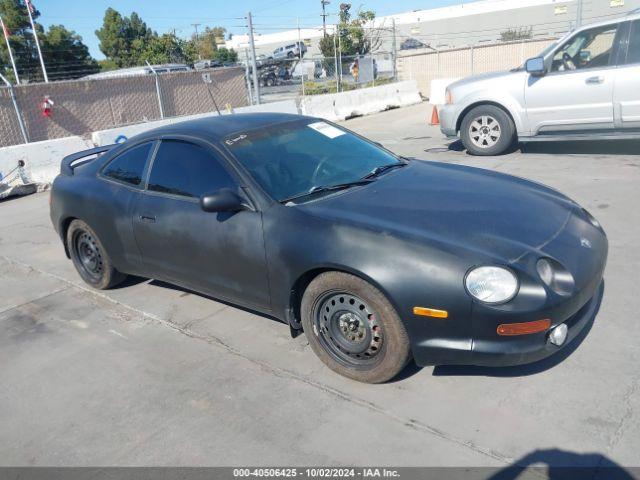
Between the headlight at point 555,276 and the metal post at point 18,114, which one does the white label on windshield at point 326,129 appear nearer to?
the headlight at point 555,276

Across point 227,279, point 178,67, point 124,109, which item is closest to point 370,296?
point 227,279

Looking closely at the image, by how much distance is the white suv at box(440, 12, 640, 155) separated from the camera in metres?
7.27

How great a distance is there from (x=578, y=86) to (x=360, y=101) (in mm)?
9689

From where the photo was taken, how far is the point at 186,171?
→ 155 inches

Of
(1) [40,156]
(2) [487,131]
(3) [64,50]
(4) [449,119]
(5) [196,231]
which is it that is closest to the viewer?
(5) [196,231]

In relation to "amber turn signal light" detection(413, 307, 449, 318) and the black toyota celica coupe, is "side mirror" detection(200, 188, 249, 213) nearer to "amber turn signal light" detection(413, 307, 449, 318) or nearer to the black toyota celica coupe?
the black toyota celica coupe

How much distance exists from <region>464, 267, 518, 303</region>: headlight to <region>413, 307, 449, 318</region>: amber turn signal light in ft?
0.56

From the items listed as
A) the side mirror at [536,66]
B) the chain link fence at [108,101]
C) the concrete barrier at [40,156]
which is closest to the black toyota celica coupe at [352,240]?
the side mirror at [536,66]

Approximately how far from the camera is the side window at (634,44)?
23.6ft

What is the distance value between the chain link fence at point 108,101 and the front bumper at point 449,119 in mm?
4833

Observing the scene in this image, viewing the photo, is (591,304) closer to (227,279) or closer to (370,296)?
(370,296)

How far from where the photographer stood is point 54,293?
5.07 meters

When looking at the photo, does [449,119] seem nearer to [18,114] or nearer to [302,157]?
[302,157]

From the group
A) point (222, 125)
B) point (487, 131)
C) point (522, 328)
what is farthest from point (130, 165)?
point (487, 131)
